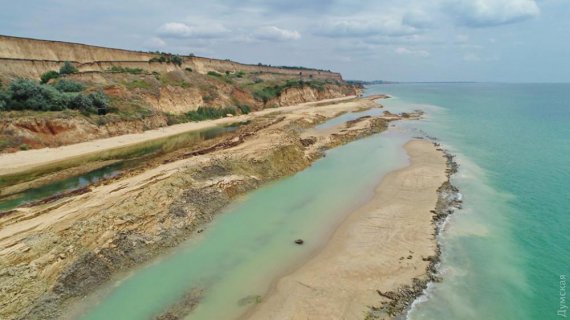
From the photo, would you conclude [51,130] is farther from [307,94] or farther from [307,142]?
[307,94]

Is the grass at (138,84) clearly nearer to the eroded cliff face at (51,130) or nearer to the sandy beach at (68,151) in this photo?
the sandy beach at (68,151)

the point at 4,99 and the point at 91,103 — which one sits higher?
the point at 4,99

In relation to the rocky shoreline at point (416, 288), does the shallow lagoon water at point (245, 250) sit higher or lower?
lower

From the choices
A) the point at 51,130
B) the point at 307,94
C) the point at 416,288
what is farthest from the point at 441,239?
the point at 307,94

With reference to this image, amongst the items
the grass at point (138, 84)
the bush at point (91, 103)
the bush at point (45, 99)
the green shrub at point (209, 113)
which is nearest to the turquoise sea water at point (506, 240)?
the bush at point (91, 103)

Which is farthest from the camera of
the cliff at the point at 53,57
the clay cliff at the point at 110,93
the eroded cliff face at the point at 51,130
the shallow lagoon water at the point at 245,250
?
the cliff at the point at 53,57

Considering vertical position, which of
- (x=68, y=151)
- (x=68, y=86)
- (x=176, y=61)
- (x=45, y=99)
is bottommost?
(x=68, y=151)

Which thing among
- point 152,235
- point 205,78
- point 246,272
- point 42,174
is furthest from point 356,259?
point 205,78
